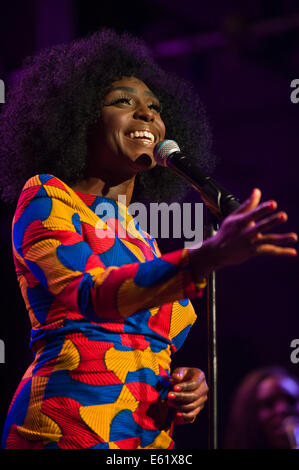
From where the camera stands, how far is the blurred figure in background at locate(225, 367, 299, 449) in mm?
1853

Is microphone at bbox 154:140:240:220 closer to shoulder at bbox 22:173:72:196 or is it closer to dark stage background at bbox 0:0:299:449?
shoulder at bbox 22:173:72:196

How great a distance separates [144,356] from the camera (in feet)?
6.49

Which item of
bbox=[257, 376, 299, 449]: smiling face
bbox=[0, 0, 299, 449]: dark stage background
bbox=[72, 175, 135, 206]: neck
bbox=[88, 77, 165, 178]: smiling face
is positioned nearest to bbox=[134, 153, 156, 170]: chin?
bbox=[88, 77, 165, 178]: smiling face

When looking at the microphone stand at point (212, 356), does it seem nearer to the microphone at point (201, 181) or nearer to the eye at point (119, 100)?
the microphone at point (201, 181)

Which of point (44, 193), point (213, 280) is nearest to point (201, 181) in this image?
point (213, 280)

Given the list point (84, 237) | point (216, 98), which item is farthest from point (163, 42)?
point (84, 237)

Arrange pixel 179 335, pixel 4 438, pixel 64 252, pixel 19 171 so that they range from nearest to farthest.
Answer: pixel 64 252 → pixel 4 438 → pixel 179 335 → pixel 19 171

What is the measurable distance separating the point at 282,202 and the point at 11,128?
8.96 feet

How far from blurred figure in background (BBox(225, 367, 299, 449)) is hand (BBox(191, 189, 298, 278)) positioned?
0.60 meters

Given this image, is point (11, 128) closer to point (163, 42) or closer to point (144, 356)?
point (144, 356)

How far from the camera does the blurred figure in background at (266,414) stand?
185 centimetres

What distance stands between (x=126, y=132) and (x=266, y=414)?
41.7 inches

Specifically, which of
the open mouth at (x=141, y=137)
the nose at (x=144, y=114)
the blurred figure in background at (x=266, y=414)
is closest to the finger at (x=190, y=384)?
the blurred figure in background at (x=266, y=414)

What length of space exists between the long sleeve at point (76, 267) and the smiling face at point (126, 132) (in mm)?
315
